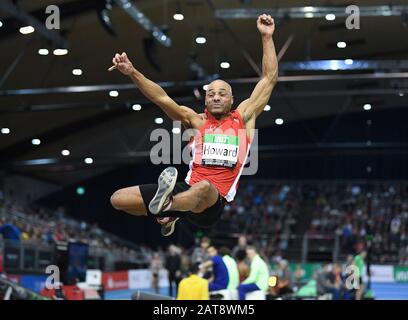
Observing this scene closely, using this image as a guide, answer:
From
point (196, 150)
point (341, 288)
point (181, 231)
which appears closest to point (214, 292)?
point (341, 288)

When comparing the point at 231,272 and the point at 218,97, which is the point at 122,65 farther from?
the point at 231,272

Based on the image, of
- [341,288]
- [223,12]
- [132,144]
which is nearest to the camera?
[341,288]

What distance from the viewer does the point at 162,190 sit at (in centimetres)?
660

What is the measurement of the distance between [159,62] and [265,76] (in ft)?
71.4

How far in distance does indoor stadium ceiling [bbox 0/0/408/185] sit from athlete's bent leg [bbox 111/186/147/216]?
11.1 m

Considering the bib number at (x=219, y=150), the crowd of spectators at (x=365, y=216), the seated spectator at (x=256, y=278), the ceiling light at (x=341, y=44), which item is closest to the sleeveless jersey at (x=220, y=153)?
the bib number at (x=219, y=150)

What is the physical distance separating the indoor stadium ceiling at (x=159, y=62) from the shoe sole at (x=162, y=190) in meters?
11.5

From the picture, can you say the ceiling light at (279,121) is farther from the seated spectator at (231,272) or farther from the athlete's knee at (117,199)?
the athlete's knee at (117,199)

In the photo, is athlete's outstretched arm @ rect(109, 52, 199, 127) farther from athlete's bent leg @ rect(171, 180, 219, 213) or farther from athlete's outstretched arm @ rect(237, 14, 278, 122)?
athlete's bent leg @ rect(171, 180, 219, 213)

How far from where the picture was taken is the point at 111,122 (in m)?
36.2

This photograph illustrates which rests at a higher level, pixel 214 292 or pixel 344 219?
pixel 344 219

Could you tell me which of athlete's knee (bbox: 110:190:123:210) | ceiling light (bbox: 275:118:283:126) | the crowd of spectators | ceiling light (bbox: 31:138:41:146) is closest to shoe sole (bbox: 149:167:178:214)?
athlete's knee (bbox: 110:190:123:210)

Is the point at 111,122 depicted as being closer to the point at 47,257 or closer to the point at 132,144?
the point at 132,144

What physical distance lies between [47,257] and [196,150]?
526 inches
